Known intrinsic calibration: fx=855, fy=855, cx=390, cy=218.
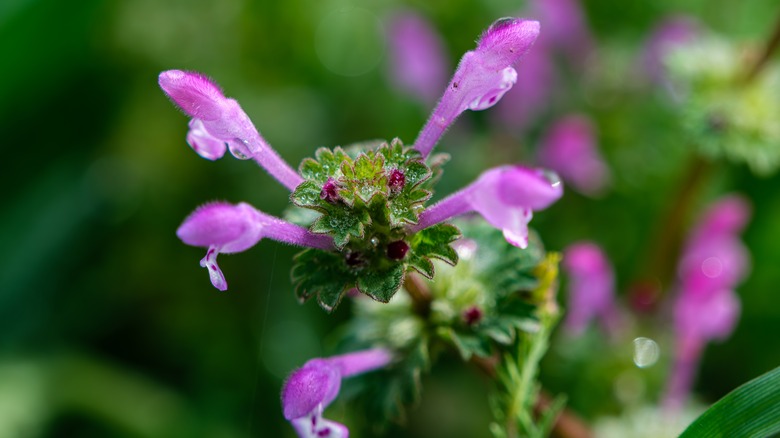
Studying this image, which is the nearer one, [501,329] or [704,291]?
[501,329]

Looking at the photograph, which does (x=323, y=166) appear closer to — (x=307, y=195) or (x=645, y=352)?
(x=307, y=195)

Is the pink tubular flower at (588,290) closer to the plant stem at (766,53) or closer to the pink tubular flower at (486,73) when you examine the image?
the plant stem at (766,53)

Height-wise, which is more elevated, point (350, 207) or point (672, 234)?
point (350, 207)

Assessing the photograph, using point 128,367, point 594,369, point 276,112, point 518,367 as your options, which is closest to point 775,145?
point 594,369

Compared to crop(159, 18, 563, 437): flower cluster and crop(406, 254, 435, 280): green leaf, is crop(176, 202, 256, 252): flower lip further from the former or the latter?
crop(406, 254, 435, 280): green leaf

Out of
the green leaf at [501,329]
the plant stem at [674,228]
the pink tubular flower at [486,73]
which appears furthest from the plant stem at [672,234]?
the pink tubular flower at [486,73]

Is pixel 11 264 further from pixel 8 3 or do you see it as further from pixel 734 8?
pixel 734 8

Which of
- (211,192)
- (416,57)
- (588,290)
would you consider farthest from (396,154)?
(211,192)
